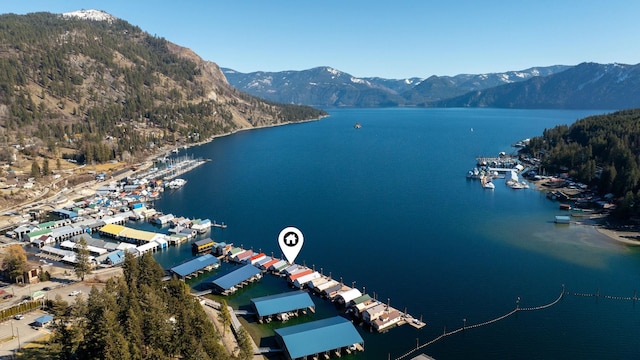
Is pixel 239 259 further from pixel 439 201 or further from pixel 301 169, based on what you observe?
pixel 301 169

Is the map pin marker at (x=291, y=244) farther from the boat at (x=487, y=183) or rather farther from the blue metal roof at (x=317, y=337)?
the boat at (x=487, y=183)

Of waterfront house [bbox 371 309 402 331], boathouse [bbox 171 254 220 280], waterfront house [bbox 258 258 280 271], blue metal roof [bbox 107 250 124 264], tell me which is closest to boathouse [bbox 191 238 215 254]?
boathouse [bbox 171 254 220 280]

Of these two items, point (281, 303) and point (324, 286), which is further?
point (324, 286)

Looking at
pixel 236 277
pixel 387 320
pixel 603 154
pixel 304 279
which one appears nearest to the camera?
pixel 387 320

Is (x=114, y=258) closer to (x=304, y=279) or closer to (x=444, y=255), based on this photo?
(x=304, y=279)

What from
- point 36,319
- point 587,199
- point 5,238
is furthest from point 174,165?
point 587,199

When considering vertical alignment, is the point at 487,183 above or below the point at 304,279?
above

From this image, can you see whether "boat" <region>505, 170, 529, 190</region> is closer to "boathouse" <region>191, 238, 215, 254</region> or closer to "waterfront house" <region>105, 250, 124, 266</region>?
"boathouse" <region>191, 238, 215, 254</region>

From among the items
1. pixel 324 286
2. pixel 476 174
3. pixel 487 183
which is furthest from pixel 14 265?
pixel 476 174
